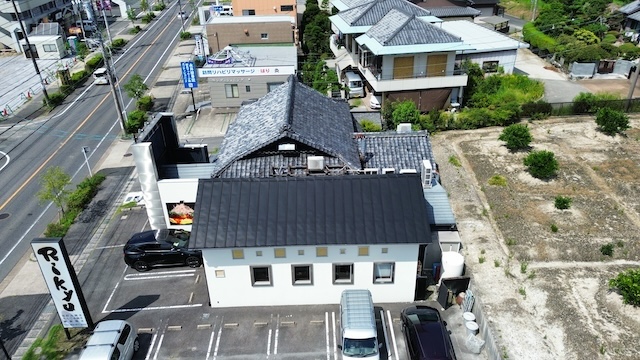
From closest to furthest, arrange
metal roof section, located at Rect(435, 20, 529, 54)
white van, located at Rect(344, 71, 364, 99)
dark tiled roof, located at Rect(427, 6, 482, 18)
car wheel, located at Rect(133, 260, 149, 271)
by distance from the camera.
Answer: car wheel, located at Rect(133, 260, 149, 271) < white van, located at Rect(344, 71, 364, 99) < metal roof section, located at Rect(435, 20, 529, 54) < dark tiled roof, located at Rect(427, 6, 482, 18)

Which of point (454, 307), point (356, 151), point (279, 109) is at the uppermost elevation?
point (279, 109)

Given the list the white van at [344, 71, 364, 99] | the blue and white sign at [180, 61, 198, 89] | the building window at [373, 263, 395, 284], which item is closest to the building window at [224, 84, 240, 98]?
the blue and white sign at [180, 61, 198, 89]

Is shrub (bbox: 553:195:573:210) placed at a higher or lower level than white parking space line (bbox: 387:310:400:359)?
higher

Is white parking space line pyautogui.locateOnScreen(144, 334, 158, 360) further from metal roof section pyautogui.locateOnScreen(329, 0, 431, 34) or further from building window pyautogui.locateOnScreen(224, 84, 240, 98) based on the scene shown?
metal roof section pyautogui.locateOnScreen(329, 0, 431, 34)

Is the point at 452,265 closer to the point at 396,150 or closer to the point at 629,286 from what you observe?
the point at 629,286

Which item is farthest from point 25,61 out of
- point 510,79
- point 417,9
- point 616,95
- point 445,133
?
point 616,95

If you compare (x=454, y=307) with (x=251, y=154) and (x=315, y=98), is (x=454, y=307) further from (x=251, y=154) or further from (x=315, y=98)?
(x=315, y=98)

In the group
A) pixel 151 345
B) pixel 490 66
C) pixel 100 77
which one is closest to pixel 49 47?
pixel 100 77
